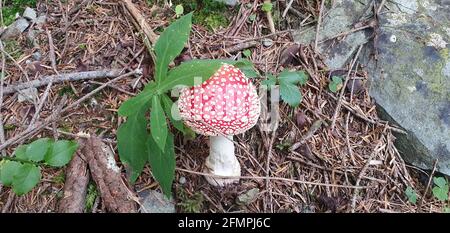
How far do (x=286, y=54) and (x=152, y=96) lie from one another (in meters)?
1.16

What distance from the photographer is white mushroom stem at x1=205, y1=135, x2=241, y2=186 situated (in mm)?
2678

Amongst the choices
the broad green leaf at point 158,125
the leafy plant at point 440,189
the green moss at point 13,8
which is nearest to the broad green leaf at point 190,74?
the broad green leaf at point 158,125

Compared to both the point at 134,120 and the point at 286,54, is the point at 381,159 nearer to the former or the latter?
the point at 286,54

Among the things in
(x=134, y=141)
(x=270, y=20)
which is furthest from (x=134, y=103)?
(x=270, y=20)

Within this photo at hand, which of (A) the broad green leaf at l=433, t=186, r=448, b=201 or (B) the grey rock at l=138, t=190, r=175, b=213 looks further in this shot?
(A) the broad green leaf at l=433, t=186, r=448, b=201

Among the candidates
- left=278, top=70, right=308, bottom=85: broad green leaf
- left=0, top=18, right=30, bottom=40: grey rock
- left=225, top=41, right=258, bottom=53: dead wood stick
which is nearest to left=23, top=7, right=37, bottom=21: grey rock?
left=0, top=18, right=30, bottom=40: grey rock

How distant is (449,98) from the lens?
2.96 meters

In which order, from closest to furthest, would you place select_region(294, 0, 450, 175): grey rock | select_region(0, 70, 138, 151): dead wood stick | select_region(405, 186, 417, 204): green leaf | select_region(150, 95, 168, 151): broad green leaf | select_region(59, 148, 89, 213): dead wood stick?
select_region(150, 95, 168, 151): broad green leaf
select_region(59, 148, 89, 213): dead wood stick
select_region(0, 70, 138, 151): dead wood stick
select_region(405, 186, 417, 204): green leaf
select_region(294, 0, 450, 175): grey rock

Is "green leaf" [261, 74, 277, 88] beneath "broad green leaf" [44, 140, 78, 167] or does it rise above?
above

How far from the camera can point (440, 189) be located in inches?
111

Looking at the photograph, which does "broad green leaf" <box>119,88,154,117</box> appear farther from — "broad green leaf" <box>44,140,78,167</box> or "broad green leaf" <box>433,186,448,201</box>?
"broad green leaf" <box>433,186,448,201</box>

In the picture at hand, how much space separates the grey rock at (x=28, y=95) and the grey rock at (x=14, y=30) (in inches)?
18.5

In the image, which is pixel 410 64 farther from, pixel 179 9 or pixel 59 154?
pixel 59 154
